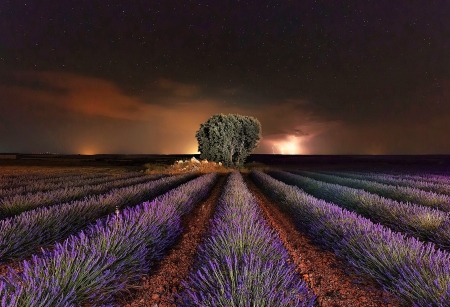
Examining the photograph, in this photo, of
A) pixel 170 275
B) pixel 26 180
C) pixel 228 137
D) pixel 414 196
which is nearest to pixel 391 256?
pixel 170 275

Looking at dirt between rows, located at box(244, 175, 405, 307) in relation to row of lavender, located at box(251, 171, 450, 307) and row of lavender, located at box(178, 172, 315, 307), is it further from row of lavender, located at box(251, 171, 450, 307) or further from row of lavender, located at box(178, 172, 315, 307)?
row of lavender, located at box(178, 172, 315, 307)

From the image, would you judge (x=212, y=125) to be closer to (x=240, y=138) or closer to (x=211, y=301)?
(x=240, y=138)

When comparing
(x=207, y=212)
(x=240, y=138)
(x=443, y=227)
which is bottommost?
(x=207, y=212)

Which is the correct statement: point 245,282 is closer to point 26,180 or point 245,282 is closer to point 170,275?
point 170,275

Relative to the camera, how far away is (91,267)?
2615 millimetres

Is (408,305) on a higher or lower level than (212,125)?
lower

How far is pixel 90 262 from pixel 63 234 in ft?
9.50

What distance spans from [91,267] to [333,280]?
Result: 9.89 feet

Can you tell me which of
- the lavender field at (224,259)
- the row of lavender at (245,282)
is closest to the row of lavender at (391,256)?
the lavender field at (224,259)

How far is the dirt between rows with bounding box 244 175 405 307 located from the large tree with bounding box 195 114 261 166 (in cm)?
2805

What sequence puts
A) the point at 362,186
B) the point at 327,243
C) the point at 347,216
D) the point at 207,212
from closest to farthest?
the point at 327,243 → the point at 347,216 → the point at 207,212 → the point at 362,186

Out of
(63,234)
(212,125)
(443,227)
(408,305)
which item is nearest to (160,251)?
(63,234)

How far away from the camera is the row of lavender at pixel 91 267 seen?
2.13 m

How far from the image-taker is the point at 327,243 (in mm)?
4910
